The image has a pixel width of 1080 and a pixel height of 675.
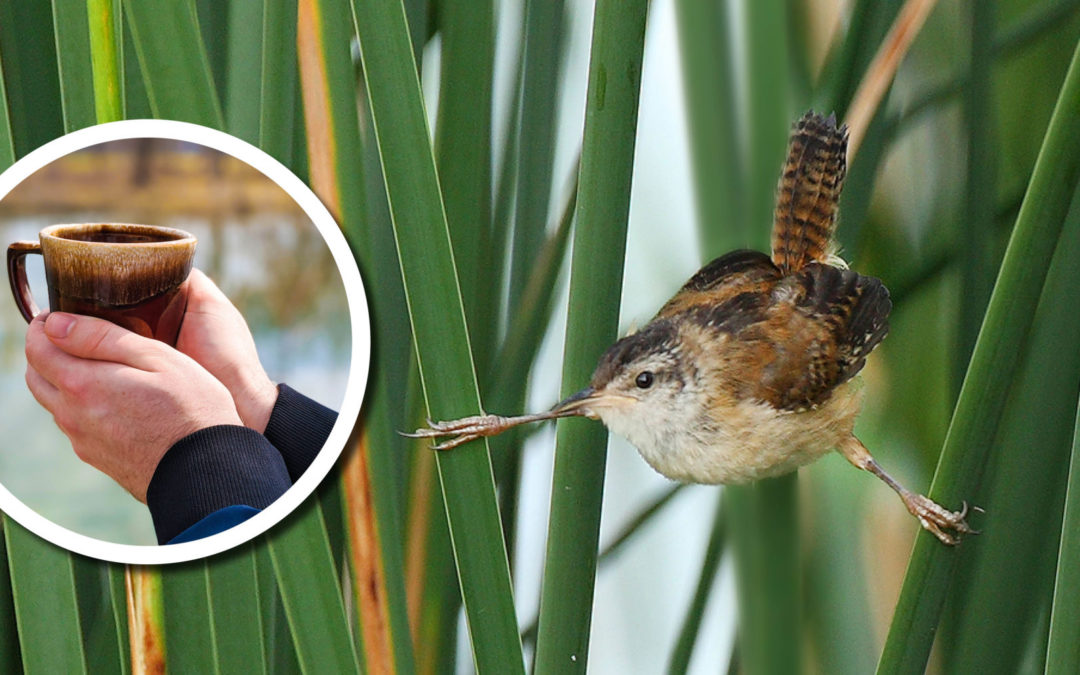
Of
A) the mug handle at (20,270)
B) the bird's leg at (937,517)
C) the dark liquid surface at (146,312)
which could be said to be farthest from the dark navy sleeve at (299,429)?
the bird's leg at (937,517)

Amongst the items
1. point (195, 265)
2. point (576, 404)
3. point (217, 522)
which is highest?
point (195, 265)

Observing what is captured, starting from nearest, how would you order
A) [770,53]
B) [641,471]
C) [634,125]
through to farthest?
[634,125]
[770,53]
[641,471]

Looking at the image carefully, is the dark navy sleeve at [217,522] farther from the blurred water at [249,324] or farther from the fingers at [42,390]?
the fingers at [42,390]

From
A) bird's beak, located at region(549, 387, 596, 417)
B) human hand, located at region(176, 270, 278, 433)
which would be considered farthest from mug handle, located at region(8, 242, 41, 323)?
bird's beak, located at region(549, 387, 596, 417)

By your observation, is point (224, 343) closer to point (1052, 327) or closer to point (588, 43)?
point (588, 43)

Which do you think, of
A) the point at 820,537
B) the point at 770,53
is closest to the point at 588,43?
the point at 770,53

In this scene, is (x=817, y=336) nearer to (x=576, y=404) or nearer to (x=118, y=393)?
(x=576, y=404)

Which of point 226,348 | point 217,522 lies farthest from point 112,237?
point 217,522
